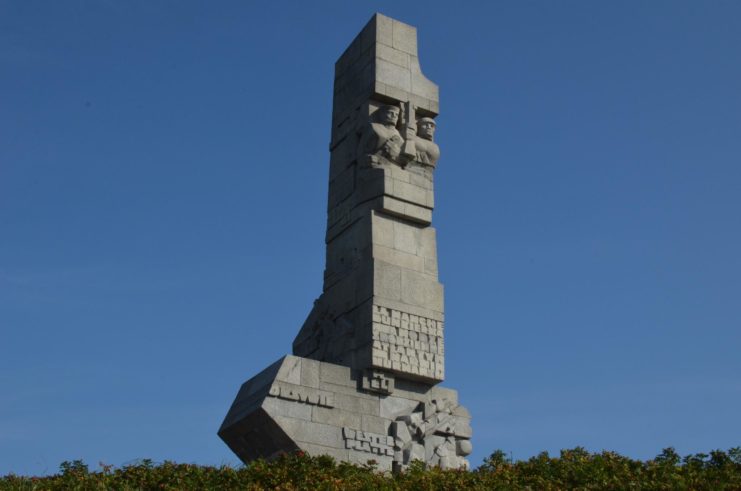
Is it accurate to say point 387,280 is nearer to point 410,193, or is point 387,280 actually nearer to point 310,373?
point 410,193

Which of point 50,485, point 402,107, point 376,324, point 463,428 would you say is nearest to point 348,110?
point 402,107

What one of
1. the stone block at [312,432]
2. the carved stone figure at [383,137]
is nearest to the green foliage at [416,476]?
the stone block at [312,432]

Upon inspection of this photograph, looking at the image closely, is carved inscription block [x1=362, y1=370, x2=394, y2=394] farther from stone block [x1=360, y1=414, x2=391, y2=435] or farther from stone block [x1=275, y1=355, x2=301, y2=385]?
stone block [x1=275, y1=355, x2=301, y2=385]

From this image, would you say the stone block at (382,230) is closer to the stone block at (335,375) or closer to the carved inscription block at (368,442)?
the stone block at (335,375)

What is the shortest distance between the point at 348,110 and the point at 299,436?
21.9ft

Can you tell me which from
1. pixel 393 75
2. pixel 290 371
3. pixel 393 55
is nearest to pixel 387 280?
pixel 290 371

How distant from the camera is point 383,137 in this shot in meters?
21.2

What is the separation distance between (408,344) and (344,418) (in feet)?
5.58

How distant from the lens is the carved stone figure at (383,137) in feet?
69.6

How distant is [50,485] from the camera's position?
15.0 m

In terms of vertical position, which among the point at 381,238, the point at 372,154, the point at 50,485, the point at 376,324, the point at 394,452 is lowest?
the point at 50,485

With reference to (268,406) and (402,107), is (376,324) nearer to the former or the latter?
(268,406)

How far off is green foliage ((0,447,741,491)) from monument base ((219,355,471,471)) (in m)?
2.01

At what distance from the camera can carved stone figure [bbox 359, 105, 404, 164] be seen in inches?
835
